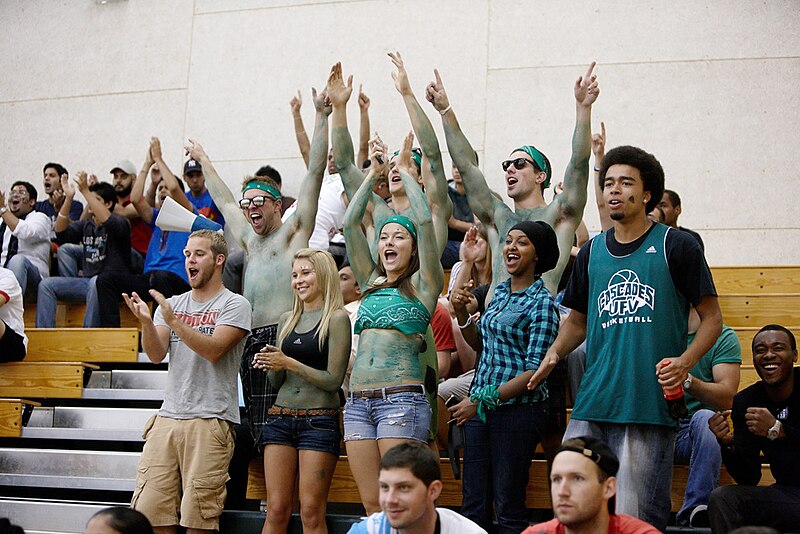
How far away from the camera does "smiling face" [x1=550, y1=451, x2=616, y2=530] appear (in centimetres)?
363

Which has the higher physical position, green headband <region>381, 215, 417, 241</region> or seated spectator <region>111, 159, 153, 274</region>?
seated spectator <region>111, 159, 153, 274</region>

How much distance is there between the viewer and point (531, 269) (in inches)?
199

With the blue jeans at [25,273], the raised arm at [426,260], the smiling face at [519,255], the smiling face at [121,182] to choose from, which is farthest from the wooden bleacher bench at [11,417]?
the smiling face at [519,255]

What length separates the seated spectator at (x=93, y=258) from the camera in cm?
816

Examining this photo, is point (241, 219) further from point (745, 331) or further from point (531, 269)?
point (745, 331)

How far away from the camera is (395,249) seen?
518 cm

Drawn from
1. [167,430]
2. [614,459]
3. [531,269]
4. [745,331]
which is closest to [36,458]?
[167,430]

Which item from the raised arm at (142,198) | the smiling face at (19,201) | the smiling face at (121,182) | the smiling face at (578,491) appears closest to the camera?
the smiling face at (578,491)

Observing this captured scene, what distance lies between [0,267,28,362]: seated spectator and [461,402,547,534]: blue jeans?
3.70 m

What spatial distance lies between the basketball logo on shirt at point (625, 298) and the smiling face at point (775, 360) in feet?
3.78

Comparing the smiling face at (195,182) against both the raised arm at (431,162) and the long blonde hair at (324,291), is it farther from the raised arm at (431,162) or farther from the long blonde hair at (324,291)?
the long blonde hair at (324,291)

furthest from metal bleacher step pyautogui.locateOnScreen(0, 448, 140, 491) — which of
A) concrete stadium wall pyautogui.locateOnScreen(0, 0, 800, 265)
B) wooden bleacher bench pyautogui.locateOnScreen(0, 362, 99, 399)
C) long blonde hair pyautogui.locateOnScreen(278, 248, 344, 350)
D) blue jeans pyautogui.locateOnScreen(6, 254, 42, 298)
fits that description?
concrete stadium wall pyautogui.locateOnScreen(0, 0, 800, 265)

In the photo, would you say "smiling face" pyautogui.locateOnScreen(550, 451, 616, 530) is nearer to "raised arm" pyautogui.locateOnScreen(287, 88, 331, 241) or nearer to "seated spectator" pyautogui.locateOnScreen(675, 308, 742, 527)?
"seated spectator" pyautogui.locateOnScreen(675, 308, 742, 527)

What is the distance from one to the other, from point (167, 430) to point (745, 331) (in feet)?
11.9
